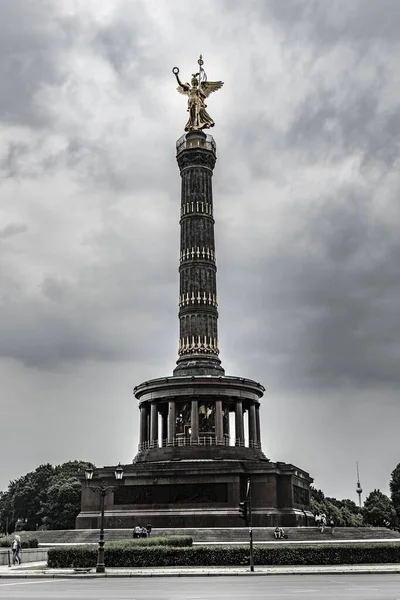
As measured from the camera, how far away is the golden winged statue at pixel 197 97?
56969 millimetres

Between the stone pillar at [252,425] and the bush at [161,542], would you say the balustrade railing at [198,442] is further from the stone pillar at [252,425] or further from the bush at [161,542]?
the bush at [161,542]

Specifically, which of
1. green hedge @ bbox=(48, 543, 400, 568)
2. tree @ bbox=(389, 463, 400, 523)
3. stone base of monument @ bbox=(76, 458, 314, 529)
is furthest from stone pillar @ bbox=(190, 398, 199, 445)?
tree @ bbox=(389, 463, 400, 523)

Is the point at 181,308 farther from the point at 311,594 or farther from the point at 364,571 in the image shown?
the point at 311,594

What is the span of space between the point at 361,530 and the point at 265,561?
1374cm

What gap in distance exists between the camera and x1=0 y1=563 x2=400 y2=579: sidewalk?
76.9ft

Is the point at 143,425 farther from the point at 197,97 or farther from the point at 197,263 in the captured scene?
the point at 197,97

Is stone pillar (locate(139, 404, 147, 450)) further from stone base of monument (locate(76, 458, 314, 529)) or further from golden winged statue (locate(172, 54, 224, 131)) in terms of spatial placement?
golden winged statue (locate(172, 54, 224, 131))

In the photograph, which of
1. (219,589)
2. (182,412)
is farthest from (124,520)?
(219,589)

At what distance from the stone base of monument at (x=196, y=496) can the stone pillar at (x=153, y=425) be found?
202 inches

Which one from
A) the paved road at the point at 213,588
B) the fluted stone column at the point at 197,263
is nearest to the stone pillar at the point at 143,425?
the fluted stone column at the point at 197,263

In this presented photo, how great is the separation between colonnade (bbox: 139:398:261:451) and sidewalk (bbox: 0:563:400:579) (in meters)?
21.4

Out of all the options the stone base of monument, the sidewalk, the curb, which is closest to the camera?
the curb

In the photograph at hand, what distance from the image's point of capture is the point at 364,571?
23.3m

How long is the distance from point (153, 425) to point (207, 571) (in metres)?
25.6
